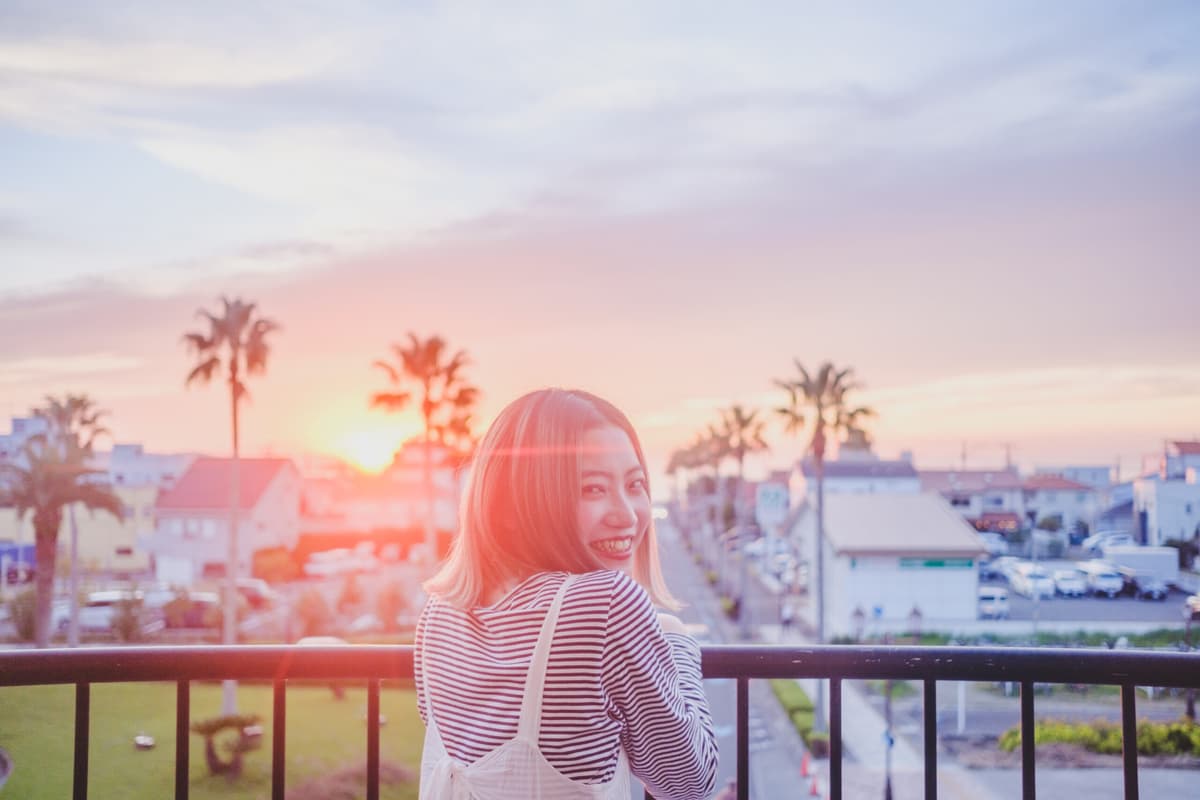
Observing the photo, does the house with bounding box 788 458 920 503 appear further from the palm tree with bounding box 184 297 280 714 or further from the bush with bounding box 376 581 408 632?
the palm tree with bounding box 184 297 280 714

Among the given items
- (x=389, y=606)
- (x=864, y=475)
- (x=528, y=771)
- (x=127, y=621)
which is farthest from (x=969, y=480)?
(x=528, y=771)

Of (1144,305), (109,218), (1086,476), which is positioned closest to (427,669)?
(109,218)

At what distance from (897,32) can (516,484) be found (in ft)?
19.4

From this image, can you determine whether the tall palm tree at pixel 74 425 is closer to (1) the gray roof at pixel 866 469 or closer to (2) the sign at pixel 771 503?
(2) the sign at pixel 771 503

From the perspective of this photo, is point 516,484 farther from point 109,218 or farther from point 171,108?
point 109,218

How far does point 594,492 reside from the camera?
1.44 metres

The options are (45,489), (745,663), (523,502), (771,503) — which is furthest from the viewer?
(771,503)

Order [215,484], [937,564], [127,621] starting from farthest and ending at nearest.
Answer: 1. [215,484]
2. [937,564]
3. [127,621]

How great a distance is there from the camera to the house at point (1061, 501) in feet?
89.6

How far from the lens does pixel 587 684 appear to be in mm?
1259

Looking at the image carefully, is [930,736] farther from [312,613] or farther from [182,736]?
[312,613]

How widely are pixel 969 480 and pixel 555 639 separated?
4121 centimetres

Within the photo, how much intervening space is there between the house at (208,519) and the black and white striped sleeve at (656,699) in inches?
1621

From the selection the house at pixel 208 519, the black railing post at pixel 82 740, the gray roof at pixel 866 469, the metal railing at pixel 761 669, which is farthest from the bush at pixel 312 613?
the metal railing at pixel 761 669
